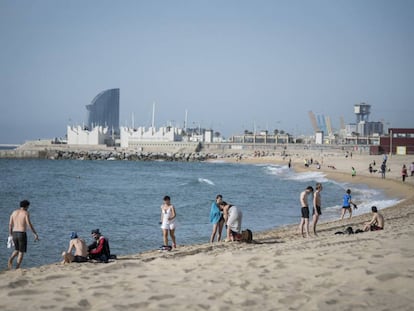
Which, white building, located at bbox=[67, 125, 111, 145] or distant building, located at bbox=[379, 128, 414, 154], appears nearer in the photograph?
distant building, located at bbox=[379, 128, 414, 154]

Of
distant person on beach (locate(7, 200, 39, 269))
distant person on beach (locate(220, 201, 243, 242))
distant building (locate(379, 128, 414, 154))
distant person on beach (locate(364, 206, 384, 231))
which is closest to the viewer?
distant person on beach (locate(7, 200, 39, 269))

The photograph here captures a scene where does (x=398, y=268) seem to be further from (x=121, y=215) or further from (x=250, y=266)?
(x=121, y=215)

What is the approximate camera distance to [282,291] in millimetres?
5746

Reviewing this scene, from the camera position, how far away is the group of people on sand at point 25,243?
8.70m

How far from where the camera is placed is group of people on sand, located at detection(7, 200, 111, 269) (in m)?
8.70

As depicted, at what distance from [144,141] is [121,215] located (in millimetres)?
116015

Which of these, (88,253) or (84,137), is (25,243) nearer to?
(88,253)

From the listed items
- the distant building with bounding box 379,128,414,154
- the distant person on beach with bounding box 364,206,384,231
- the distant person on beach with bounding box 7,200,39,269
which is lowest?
the distant person on beach with bounding box 364,206,384,231

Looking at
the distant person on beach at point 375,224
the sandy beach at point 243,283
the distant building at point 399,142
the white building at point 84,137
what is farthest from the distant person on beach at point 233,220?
the white building at point 84,137

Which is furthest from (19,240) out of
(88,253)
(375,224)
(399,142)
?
(399,142)

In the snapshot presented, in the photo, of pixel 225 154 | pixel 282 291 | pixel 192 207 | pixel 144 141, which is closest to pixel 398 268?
pixel 282 291

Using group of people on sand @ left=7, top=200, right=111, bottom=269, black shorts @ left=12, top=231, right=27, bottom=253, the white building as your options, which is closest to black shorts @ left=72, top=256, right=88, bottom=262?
group of people on sand @ left=7, top=200, right=111, bottom=269

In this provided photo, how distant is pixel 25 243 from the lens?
889cm

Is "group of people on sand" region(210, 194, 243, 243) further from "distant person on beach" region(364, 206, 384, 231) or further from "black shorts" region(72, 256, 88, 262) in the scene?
"black shorts" region(72, 256, 88, 262)
